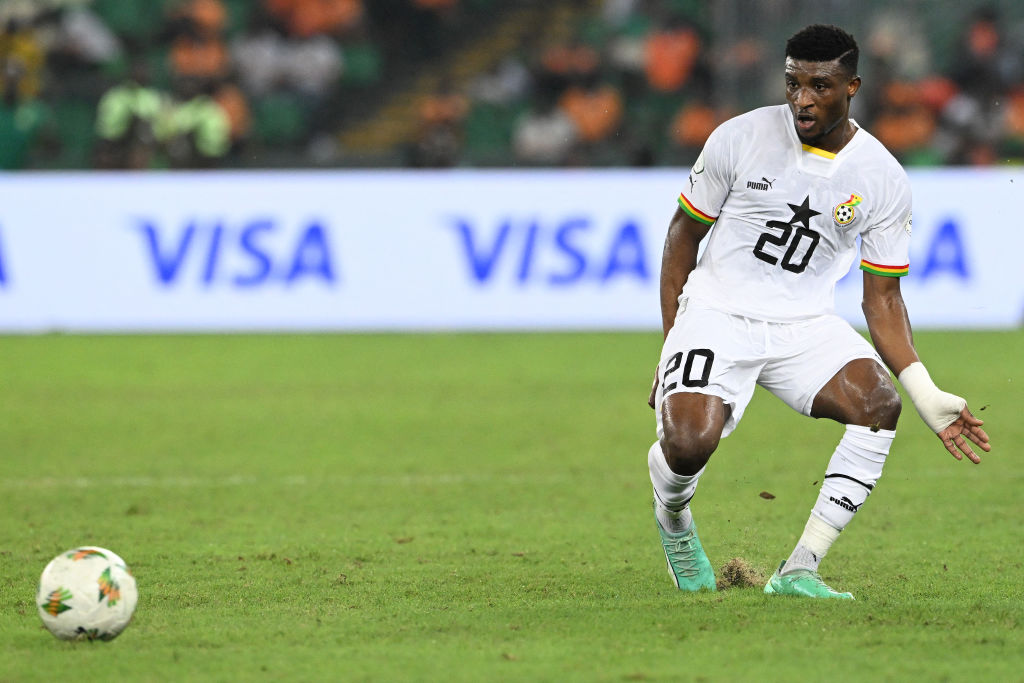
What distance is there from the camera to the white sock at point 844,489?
5250 millimetres

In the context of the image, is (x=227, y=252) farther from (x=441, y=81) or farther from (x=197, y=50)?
(x=441, y=81)

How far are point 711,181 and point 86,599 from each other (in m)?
2.51

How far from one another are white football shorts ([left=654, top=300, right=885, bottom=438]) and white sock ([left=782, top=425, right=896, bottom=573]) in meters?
0.23

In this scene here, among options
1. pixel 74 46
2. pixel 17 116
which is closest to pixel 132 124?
pixel 17 116

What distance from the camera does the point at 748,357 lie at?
5.39 m

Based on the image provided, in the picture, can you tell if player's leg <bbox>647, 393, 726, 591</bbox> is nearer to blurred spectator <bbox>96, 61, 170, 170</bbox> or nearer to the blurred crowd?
the blurred crowd

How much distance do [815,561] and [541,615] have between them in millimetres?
973

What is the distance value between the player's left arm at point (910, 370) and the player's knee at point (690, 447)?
678mm

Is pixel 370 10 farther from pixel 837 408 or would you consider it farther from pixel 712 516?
pixel 837 408

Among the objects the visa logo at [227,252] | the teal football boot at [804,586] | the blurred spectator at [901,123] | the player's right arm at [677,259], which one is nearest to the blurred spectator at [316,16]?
the visa logo at [227,252]

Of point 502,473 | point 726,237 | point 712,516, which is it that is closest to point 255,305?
point 502,473

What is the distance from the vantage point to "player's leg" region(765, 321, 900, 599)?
17.2ft

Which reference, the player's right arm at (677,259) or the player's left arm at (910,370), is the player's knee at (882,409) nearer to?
the player's left arm at (910,370)

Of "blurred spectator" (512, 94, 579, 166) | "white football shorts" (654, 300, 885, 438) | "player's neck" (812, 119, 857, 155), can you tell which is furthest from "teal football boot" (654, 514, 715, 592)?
"blurred spectator" (512, 94, 579, 166)
